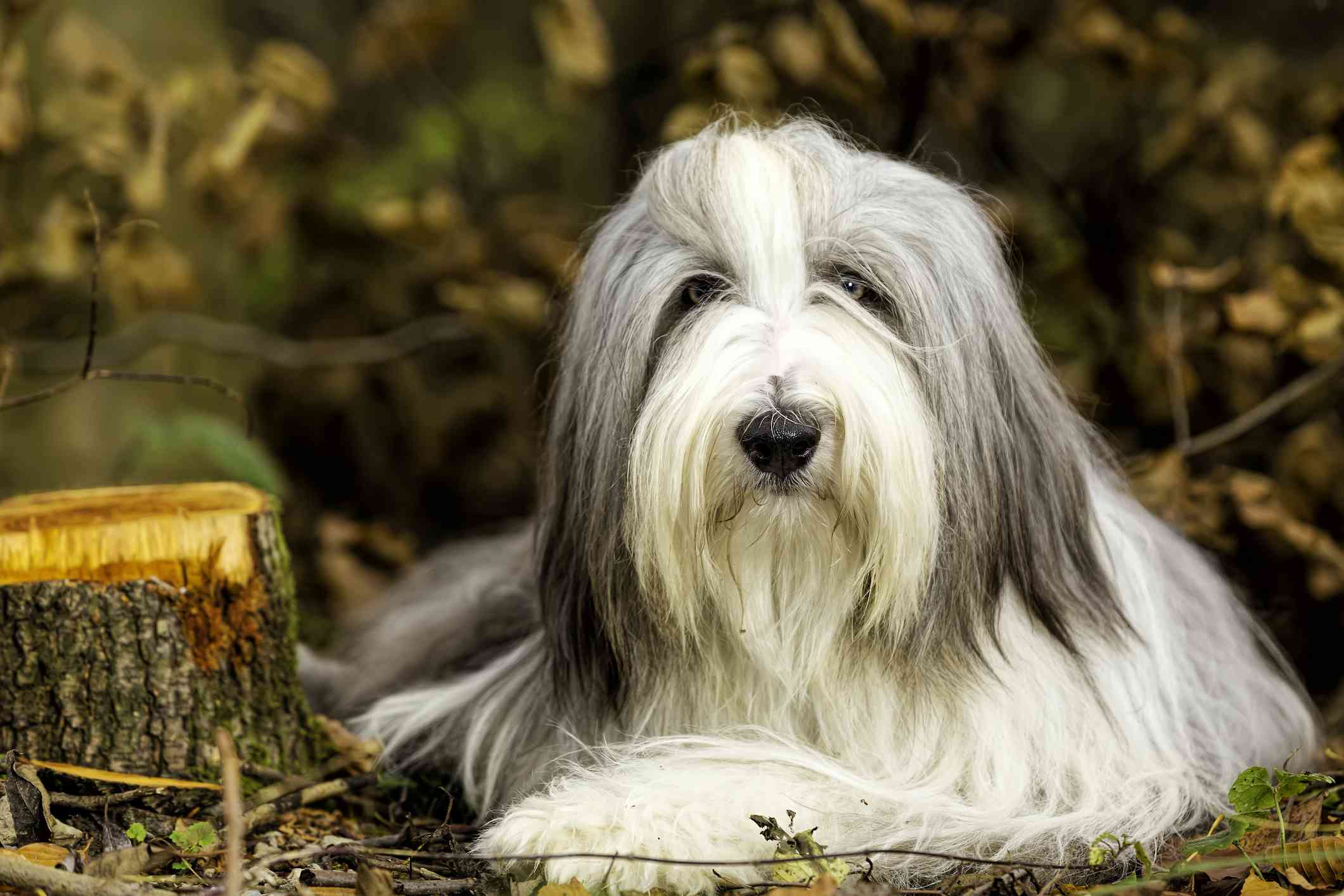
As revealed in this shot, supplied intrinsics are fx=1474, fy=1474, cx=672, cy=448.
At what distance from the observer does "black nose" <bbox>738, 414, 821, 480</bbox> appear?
211 cm

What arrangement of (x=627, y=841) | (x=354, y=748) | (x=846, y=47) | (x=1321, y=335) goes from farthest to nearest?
1. (x=846, y=47)
2. (x=1321, y=335)
3. (x=354, y=748)
4. (x=627, y=841)

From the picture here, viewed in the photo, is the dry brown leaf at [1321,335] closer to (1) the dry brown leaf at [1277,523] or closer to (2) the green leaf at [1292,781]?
(1) the dry brown leaf at [1277,523]

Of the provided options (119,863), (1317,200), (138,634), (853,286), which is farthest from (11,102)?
(1317,200)

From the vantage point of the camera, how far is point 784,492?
7.14ft

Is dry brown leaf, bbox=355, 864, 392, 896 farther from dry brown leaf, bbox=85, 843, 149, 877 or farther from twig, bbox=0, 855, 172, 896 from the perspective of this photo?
dry brown leaf, bbox=85, 843, 149, 877

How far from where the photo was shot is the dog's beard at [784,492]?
215cm

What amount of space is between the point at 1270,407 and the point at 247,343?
3.27m

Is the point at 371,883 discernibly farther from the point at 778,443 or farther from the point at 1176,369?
the point at 1176,369

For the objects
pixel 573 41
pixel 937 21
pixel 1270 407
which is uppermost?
pixel 937 21

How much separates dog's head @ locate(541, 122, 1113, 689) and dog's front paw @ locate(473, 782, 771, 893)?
0.28m

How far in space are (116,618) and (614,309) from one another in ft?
3.31

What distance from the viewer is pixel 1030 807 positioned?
2.44 m

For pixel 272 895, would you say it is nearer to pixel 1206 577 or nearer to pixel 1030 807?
pixel 1030 807

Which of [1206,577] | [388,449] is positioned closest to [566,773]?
[1206,577]
